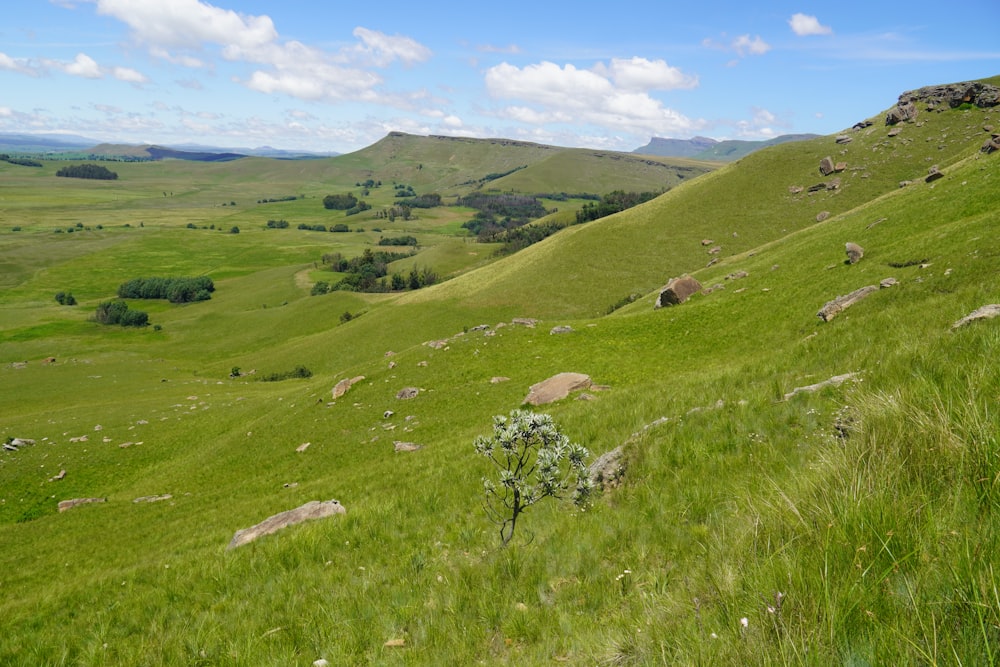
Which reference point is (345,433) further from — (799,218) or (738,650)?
(799,218)

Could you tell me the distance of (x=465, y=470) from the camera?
1429 centimetres

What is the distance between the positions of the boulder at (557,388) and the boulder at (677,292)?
19170mm

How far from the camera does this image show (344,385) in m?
39.1

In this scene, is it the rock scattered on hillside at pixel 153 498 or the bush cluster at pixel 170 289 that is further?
the bush cluster at pixel 170 289

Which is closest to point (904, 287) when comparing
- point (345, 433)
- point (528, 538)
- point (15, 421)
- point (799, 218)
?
point (528, 538)

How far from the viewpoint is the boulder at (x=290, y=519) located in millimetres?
12234

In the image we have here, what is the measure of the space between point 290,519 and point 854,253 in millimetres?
41043

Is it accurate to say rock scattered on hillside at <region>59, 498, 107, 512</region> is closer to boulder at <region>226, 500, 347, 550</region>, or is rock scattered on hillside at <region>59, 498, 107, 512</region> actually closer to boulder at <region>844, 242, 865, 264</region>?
boulder at <region>226, 500, 347, 550</region>

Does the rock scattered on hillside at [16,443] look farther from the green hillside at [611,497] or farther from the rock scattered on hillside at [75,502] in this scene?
the rock scattered on hillside at [75,502]

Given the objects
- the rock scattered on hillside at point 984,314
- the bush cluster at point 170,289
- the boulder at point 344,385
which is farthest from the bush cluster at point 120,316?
the rock scattered on hillside at point 984,314

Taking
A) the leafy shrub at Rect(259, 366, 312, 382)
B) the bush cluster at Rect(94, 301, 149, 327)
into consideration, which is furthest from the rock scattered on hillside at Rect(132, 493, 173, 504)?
the bush cluster at Rect(94, 301, 149, 327)

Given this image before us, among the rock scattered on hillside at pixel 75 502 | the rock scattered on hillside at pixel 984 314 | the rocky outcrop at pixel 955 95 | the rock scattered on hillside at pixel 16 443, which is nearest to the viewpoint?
the rock scattered on hillside at pixel 984 314

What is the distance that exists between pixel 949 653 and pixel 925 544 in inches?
56.7

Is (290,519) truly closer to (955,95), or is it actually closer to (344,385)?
(344,385)
